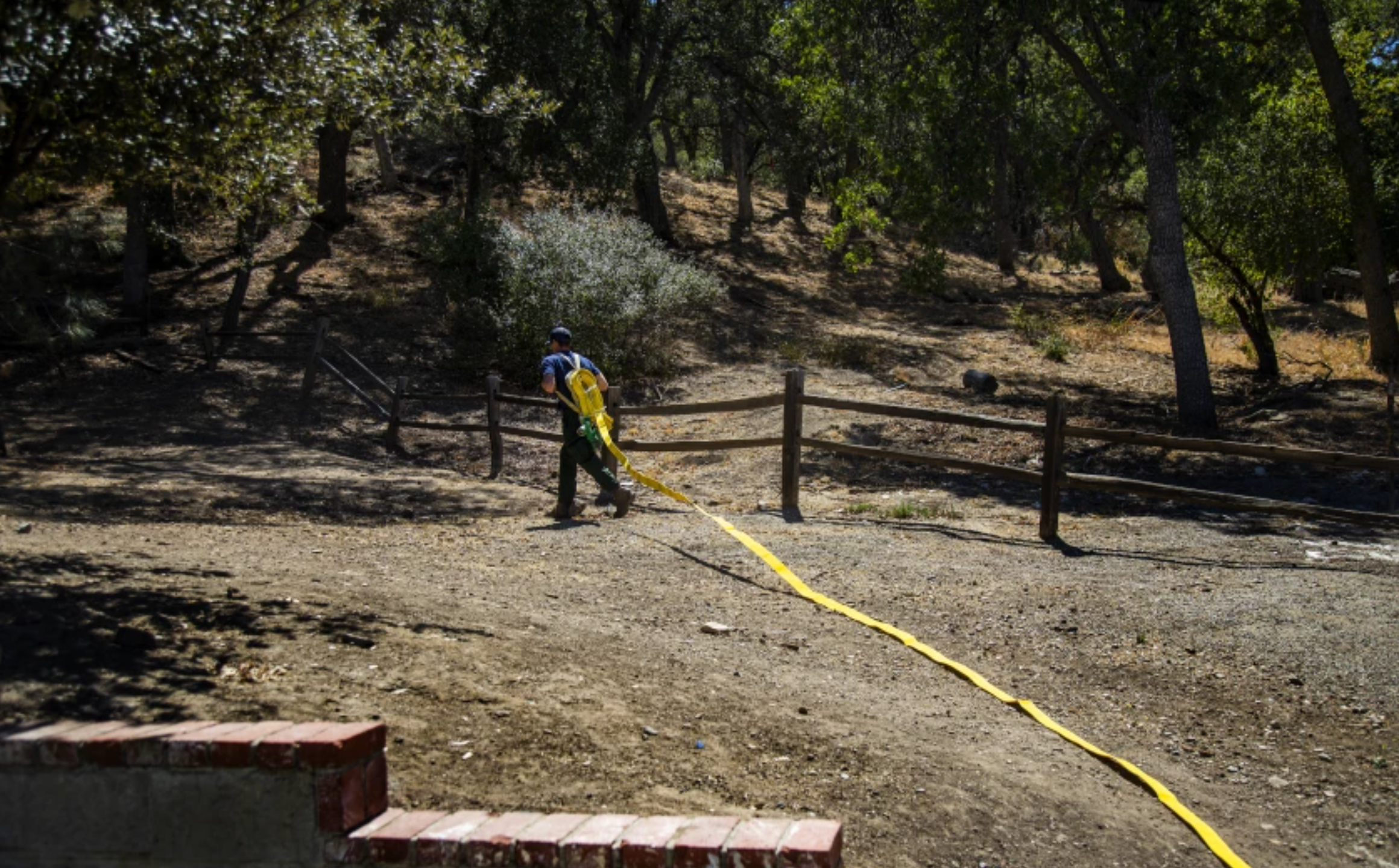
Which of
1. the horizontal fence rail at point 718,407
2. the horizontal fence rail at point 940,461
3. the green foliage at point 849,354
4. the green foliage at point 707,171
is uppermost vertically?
the green foliage at point 707,171

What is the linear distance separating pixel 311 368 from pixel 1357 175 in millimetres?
15155

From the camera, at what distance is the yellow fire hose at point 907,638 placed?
4844mm

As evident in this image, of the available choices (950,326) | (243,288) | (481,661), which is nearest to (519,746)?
(481,661)

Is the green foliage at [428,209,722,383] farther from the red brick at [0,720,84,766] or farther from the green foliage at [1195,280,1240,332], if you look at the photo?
the red brick at [0,720,84,766]

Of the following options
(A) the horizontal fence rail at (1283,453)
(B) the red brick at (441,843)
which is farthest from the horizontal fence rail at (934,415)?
(B) the red brick at (441,843)

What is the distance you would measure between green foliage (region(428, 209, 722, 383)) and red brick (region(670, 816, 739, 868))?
50.2 feet

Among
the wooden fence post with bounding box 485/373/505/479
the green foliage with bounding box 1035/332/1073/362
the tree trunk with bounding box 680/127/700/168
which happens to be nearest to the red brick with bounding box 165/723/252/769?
the wooden fence post with bounding box 485/373/505/479

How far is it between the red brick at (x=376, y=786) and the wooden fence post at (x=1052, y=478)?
24.0 ft

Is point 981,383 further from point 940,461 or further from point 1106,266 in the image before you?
point 1106,266

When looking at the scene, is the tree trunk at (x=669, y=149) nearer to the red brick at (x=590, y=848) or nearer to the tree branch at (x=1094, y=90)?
the tree branch at (x=1094, y=90)

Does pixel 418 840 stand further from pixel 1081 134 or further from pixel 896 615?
pixel 1081 134

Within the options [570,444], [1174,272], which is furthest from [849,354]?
[570,444]

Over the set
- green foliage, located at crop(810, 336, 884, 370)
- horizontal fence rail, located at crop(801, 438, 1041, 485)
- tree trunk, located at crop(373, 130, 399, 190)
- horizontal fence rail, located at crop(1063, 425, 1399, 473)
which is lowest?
horizontal fence rail, located at crop(801, 438, 1041, 485)

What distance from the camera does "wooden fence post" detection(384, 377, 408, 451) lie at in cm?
1562
